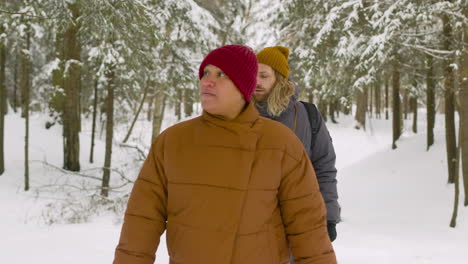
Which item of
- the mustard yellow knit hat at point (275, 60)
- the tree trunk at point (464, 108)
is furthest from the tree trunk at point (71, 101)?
the mustard yellow knit hat at point (275, 60)

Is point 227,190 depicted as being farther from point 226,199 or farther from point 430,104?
point 430,104

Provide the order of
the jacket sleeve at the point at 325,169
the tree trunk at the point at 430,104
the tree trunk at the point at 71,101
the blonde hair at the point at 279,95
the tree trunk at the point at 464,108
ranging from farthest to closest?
1. the tree trunk at the point at 71,101
2. the tree trunk at the point at 430,104
3. the tree trunk at the point at 464,108
4. the jacket sleeve at the point at 325,169
5. the blonde hair at the point at 279,95

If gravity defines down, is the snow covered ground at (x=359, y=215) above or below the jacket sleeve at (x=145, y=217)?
below

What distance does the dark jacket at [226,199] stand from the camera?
1.72 meters

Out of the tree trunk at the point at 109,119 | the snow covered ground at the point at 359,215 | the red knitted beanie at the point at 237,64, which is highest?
the red knitted beanie at the point at 237,64

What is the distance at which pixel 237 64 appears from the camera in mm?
1800

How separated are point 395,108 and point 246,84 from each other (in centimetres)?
1620

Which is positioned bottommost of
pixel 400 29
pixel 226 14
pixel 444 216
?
pixel 444 216

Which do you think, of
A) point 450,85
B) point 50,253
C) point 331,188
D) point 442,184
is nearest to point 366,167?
point 442,184

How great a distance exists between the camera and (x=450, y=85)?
1014 centimetres

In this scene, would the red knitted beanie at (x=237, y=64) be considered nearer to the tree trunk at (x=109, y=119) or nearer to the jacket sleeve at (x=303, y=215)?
the jacket sleeve at (x=303, y=215)

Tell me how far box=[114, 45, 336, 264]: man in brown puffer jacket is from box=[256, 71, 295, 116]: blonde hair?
27.3 inches

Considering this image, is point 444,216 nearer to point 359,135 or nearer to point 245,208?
point 245,208

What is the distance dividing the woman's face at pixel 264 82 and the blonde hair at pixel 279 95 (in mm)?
36
